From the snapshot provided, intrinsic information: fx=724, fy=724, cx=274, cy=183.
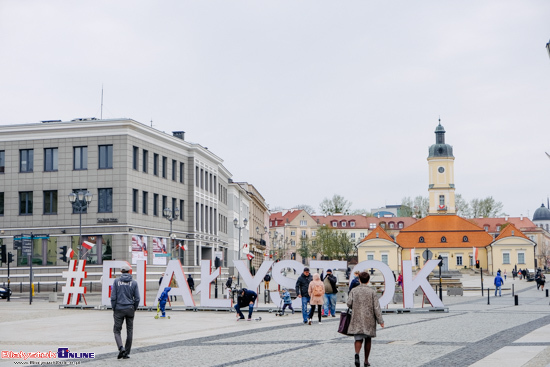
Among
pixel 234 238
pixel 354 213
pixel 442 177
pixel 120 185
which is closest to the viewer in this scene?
pixel 120 185

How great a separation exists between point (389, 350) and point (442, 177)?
122622mm

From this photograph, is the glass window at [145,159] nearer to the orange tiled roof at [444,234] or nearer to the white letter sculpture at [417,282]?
the white letter sculpture at [417,282]

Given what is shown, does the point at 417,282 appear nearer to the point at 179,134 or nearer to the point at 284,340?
the point at 284,340

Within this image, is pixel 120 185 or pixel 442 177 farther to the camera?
pixel 442 177

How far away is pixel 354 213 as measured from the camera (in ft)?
579

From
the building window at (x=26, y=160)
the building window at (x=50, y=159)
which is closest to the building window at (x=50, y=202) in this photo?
the building window at (x=50, y=159)

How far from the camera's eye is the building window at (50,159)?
177 feet

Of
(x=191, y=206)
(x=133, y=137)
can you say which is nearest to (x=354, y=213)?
(x=191, y=206)

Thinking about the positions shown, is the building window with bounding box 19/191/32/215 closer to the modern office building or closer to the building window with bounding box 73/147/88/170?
the modern office building

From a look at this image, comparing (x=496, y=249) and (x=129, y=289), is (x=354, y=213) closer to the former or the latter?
(x=496, y=249)

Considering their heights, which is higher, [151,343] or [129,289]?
[129,289]

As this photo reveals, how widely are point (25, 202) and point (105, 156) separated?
7.25m

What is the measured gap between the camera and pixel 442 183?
443 ft

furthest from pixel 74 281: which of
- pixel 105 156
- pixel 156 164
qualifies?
A: pixel 156 164
